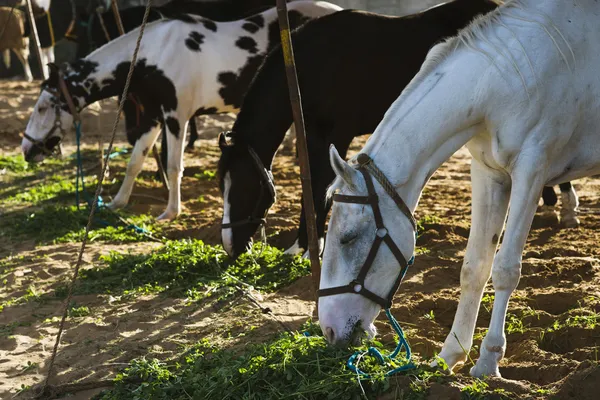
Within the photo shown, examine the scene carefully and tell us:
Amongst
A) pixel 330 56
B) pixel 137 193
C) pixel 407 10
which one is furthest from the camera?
pixel 407 10

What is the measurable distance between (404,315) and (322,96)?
2.01 metres

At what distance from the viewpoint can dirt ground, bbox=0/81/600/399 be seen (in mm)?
4039

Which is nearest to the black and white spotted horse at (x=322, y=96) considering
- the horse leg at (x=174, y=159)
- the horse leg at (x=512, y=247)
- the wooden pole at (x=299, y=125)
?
the horse leg at (x=174, y=159)

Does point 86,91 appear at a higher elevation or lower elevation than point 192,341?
higher

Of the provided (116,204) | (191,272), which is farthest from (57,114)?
(191,272)

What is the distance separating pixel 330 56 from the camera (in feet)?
20.1

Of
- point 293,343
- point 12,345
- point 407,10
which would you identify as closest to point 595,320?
point 293,343

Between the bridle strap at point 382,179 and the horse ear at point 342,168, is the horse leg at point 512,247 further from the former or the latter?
the horse ear at point 342,168

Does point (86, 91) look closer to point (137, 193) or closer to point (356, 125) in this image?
point (137, 193)

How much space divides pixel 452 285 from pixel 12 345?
9.19 feet

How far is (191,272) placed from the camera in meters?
5.82

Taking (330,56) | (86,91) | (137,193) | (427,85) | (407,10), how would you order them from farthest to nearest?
(407,10) → (137,193) → (86,91) → (330,56) → (427,85)

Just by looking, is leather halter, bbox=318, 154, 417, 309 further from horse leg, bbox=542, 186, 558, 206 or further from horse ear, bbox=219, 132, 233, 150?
horse leg, bbox=542, 186, 558, 206

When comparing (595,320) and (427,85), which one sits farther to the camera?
(595,320)
